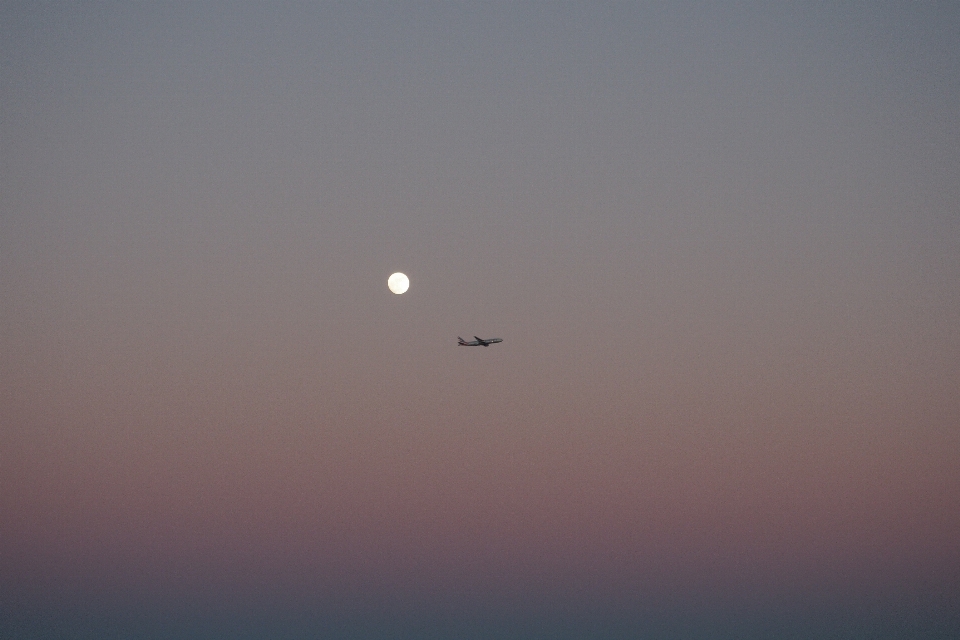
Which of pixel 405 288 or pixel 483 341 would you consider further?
pixel 405 288

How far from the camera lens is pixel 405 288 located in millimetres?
120688

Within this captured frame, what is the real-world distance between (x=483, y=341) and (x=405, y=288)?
1720 inches

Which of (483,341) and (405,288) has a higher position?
(405,288)

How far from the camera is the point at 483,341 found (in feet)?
275
